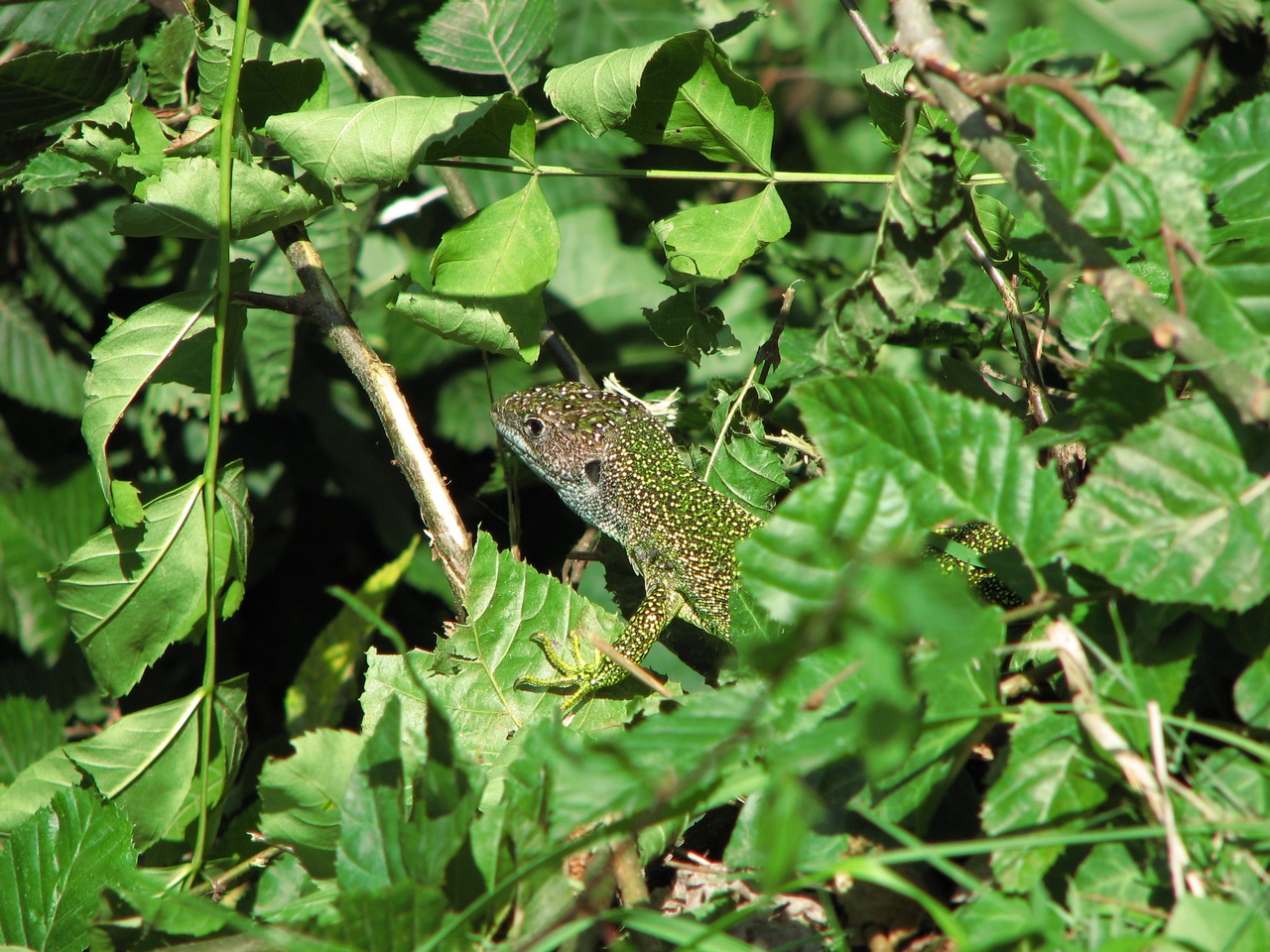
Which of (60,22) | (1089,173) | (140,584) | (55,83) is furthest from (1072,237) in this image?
(60,22)

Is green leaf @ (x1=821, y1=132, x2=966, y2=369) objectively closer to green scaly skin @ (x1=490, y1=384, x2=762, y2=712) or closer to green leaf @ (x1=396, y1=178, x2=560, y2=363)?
green leaf @ (x1=396, y1=178, x2=560, y2=363)

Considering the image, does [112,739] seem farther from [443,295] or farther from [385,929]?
[443,295]

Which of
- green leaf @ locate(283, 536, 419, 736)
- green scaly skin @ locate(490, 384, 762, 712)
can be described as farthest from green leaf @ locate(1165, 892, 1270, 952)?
green leaf @ locate(283, 536, 419, 736)

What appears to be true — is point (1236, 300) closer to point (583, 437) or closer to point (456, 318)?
A: point (456, 318)

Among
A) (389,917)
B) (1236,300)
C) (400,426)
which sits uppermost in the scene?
(1236,300)

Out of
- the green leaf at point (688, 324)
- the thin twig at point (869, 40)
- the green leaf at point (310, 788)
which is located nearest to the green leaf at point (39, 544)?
the green leaf at point (310, 788)

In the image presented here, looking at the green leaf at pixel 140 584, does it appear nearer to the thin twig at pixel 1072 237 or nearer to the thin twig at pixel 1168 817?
the thin twig at pixel 1072 237

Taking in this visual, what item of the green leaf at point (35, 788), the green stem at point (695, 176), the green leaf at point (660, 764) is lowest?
the green leaf at point (35, 788)
